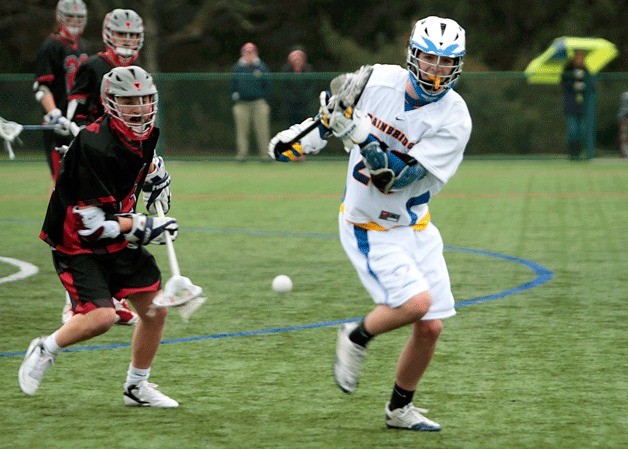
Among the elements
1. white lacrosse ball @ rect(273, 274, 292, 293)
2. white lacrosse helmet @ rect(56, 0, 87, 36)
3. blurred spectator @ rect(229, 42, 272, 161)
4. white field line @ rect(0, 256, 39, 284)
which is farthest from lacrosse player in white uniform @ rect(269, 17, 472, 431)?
blurred spectator @ rect(229, 42, 272, 161)

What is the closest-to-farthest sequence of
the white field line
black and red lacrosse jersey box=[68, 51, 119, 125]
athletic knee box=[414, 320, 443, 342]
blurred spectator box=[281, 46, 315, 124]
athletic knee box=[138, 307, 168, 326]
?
athletic knee box=[414, 320, 443, 342] < athletic knee box=[138, 307, 168, 326] < black and red lacrosse jersey box=[68, 51, 119, 125] < the white field line < blurred spectator box=[281, 46, 315, 124]

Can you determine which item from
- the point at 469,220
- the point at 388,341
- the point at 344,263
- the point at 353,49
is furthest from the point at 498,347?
the point at 353,49

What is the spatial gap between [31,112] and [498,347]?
18.1m

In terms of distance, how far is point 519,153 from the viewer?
76.4 ft

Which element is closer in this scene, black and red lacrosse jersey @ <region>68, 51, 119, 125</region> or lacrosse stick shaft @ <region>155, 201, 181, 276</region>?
lacrosse stick shaft @ <region>155, 201, 181, 276</region>

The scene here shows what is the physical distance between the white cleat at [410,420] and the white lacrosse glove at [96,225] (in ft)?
4.81

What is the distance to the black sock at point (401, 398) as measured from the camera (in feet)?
17.5

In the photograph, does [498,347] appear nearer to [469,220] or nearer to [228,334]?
[228,334]

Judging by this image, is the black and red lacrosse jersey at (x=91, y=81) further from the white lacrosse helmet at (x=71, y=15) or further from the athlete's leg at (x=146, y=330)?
the athlete's leg at (x=146, y=330)

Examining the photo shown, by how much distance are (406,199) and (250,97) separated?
53.9ft

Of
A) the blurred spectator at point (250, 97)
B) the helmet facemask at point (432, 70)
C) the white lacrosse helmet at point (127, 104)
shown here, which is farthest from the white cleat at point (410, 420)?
the blurred spectator at point (250, 97)

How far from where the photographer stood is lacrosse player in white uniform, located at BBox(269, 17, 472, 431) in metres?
5.20

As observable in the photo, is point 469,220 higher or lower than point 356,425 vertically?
lower

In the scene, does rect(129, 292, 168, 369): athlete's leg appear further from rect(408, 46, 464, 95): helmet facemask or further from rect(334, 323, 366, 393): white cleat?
rect(408, 46, 464, 95): helmet facemask
